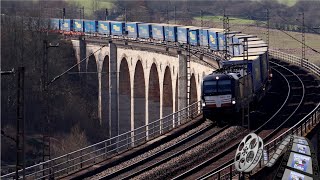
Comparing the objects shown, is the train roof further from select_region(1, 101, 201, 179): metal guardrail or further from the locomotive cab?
select_region(1, 101, 201, 179): metal guardrail

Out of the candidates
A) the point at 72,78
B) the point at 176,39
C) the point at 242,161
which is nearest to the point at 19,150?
the point at 242,161

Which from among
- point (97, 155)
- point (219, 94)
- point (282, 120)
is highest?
point (219, 94)

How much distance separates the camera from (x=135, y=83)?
279 feet

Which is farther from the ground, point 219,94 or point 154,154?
point 219,94

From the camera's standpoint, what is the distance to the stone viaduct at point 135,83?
70.4 m

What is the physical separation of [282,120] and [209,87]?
422 cm

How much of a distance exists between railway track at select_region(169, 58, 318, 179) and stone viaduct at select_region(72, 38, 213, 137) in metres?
10.2

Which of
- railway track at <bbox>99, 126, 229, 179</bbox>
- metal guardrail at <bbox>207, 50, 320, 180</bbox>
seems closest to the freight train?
railway track at <bbox>99, 126, 229, 179</bbox>

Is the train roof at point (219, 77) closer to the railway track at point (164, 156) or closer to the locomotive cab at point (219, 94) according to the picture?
the locomotive cab at point (219, 94)

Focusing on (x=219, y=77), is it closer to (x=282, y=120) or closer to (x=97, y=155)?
(x=282, y=120)

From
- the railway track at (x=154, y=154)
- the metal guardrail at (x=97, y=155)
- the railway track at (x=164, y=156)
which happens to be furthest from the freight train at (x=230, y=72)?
the metal guardrail at (x=97, y=155)

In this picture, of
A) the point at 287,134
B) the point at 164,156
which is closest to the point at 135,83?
the point at 164,156

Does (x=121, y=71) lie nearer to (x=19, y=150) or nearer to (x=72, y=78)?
(x=72, y=78)

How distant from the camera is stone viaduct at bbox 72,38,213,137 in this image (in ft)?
231
